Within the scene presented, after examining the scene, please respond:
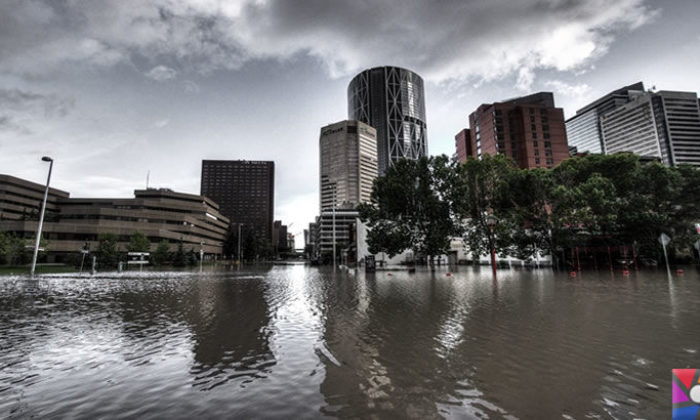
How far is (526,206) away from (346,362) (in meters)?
42.7

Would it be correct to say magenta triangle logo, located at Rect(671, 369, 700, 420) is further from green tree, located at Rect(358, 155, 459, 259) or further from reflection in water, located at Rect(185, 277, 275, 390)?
green tree, located at Rect(358, 155, 459, 259)

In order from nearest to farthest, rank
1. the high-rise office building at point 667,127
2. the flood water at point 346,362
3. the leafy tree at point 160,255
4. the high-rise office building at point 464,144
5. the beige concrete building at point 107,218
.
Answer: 1. the flood water at point 346,362
2. the leafy tree at point 160,255
3. the beige concrete building at point 107,218
4. the high-rise office building at point 464,144
5. the high-rise office building at point 667,127

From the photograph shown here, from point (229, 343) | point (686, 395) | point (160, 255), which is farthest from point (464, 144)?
point (686, 395)

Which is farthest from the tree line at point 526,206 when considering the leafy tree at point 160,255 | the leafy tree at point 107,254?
the leafy tree at point 160,255

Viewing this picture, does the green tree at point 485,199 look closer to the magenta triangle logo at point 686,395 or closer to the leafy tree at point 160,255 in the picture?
the magenta triangle logo at point 686,395

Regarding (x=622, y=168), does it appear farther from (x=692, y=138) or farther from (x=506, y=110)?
(x=692, y=138)

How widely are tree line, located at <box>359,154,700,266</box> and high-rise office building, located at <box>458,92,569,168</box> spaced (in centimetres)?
6655

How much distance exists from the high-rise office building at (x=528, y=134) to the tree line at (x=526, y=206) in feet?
218

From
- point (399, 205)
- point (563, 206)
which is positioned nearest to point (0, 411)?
point (399, 205)

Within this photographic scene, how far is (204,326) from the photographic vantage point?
8883 millimetres

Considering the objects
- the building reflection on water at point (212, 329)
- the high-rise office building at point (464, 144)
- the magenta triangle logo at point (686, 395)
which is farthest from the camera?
the high-rise office building at point (464, 144)

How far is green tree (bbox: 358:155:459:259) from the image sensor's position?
129ft

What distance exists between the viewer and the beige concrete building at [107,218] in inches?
2835

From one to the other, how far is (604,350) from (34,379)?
9.82 meters
